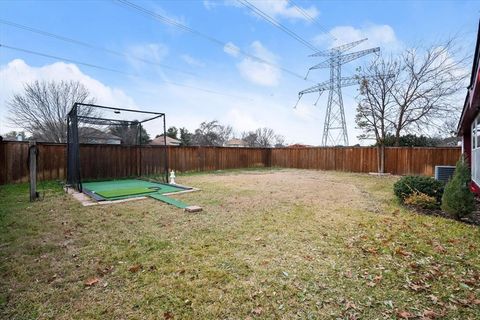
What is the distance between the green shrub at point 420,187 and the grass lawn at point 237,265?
1.02 meters

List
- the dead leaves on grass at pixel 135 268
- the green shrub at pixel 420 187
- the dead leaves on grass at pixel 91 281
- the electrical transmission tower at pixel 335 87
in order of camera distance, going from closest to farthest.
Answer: the dead leaves on grass at pixel 91 281 < the dead leaves on grass at pixel 135 268 < the green shrub at pixel 420 187 < the electrical transmission tower at pixel 335 87

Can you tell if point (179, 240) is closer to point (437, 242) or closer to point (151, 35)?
point (437, 242)

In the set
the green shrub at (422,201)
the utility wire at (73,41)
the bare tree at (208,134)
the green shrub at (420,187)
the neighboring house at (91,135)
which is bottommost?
the green shrub at (422,201)

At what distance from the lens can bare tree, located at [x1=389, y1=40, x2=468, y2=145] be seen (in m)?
11.8

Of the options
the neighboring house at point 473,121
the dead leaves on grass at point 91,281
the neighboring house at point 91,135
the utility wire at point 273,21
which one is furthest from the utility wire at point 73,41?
the neighboring house at point 473,121

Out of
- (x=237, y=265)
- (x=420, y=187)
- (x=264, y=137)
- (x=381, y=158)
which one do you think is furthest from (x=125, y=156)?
(x=264, y=137)

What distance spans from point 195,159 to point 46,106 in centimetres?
1176

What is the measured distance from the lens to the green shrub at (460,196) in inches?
158

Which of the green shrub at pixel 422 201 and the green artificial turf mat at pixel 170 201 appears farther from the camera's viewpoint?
the green artificial turf mat at pixel 170 201

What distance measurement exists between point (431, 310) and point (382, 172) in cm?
1211

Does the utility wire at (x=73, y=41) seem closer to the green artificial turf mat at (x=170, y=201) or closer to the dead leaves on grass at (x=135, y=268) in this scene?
the green artificial turf mat at (x=170, y=201)

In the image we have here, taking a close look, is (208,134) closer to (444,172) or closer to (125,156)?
(125,156)

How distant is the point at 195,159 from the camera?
1377 centimetres

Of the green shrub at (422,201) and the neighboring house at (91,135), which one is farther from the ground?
the neighboring house at (91,135)
